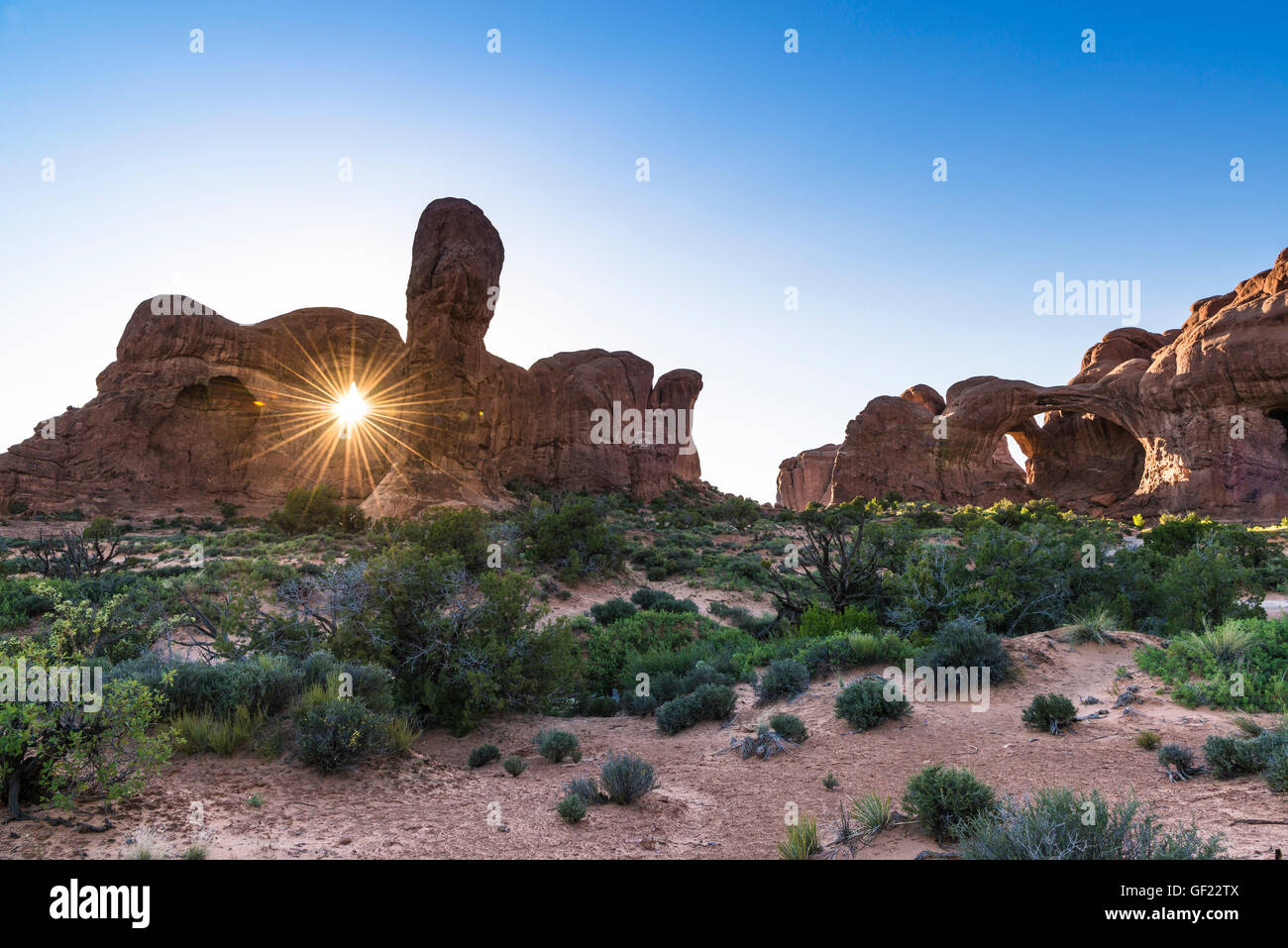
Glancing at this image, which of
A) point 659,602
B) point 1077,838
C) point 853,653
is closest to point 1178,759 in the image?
point 1077,838

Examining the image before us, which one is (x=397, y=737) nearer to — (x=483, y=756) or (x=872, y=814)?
(x=483, y=756)

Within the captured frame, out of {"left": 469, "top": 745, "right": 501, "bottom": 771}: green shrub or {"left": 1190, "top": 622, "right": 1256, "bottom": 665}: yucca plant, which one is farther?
{"left": 1190, "top": 622, "right": 1256, "bottom": 665}: yucca plant

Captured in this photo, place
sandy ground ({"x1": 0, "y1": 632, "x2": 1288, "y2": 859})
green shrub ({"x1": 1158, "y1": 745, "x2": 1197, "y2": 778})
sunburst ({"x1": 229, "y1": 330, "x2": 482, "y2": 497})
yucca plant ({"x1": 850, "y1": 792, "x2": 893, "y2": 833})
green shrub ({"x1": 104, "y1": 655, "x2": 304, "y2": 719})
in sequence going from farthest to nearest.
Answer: sunburst ({"x1": 229, "y1": 330, "x2": 482, "y2": 497}) < green shrub ({"x1": 104, "y1": 655, "x2": 304, "y2": 719}) < green shrub ({"x1": 1158, "y1": 745, "x2": 1197, "y2": 778}) < yucca plant ({"x1": 850, "y1": 792, "x2": 893, "y2": 833}) < sandy ground ({"x1": 0, "y1": 632, "x2": 1288, "y2": 859})

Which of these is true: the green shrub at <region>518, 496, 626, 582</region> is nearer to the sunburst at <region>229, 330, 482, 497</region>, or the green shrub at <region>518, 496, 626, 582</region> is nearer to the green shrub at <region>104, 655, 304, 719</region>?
the green shrub at <region>104, 655, 304, 719</region>

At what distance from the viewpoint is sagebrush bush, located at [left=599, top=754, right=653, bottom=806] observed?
5168mm

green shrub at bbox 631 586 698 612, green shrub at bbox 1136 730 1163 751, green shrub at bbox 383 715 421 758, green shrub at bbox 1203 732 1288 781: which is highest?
green shrub at bbox 1203 732 1288 781

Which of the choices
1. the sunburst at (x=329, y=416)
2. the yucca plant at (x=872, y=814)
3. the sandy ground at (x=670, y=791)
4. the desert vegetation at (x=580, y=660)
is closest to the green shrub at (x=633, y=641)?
the desert vegetation at (x=580, y=660)

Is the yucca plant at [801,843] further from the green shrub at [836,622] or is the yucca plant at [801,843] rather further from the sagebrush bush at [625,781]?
the green shrub at [836,622]

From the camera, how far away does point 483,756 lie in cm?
645

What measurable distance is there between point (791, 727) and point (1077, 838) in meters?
3.54

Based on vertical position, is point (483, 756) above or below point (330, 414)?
below

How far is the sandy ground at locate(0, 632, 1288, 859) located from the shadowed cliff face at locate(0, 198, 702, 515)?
2034 centimetres

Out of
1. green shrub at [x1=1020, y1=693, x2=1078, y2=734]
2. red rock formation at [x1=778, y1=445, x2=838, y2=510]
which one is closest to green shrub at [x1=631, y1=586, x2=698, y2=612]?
green shrub at [x1=1020, y1=693, x2=1078, y2=734]

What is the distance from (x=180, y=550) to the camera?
21109mm
